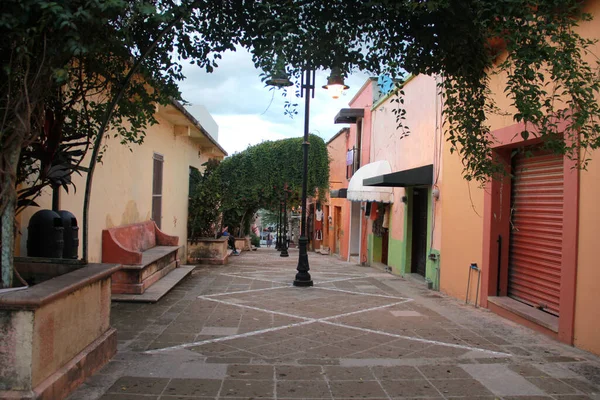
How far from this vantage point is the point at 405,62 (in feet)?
15.9

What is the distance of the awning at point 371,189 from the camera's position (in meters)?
14.1

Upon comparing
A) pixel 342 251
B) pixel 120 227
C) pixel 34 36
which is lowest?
pixel 342 251

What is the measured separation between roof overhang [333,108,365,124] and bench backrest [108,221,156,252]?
32.7 feet

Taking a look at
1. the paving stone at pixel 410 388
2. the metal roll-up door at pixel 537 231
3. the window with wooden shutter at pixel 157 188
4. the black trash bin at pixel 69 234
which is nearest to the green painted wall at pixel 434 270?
the metal roll-up door at pixel 537 231

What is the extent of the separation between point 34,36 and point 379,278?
10042mm

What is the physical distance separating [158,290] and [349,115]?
12459mm

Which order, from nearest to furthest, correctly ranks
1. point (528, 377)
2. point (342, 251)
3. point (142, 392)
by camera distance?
point (142, 392) → point (528, 377) → point (342, 251)

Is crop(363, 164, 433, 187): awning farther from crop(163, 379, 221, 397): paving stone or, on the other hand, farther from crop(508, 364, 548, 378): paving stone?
crop(163, 379, 221, 397): paving stone

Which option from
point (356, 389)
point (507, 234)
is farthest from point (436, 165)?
point (356, 389)

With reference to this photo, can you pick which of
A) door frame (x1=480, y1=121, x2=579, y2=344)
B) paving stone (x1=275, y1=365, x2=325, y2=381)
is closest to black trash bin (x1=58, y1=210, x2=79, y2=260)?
paving stone (x1=275, y1=365, x2=325, y2=381)

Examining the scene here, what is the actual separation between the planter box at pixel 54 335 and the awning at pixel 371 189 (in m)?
10.2

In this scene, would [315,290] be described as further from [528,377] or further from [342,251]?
[342,251]

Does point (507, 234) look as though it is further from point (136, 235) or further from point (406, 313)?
point (136, 235)

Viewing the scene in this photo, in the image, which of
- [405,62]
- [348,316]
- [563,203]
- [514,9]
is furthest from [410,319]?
[514,9]
